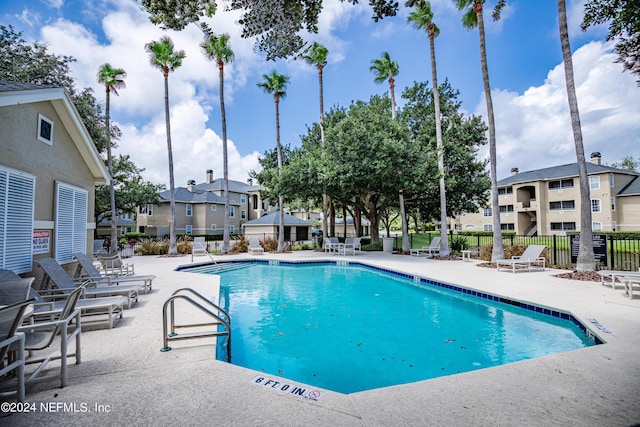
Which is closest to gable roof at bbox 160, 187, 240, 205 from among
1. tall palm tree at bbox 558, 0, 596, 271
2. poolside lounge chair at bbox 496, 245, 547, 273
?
poolside lounge chair at bbox 496, 245, 547, 273

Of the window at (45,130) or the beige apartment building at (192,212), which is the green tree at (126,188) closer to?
the beige apartment building at (192,212)

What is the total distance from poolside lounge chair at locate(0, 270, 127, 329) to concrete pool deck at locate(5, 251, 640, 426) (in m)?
0.63

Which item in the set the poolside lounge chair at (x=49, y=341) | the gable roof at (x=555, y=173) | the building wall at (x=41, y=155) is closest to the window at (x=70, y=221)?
the building wall at (x=41, y=155)

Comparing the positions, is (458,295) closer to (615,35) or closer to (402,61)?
(615,35)

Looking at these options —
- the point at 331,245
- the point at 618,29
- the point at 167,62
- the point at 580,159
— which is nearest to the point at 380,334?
the point at 618,29

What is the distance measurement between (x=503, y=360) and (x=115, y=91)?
25832mm

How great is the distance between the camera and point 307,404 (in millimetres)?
2826

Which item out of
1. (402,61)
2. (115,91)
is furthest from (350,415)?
(115,91)

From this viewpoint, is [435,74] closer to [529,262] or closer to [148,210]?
[529,262]

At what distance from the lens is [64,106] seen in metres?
7.05

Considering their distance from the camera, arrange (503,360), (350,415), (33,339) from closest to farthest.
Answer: (350,415) → (33,339) → (503,360)

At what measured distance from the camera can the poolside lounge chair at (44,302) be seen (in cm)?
389

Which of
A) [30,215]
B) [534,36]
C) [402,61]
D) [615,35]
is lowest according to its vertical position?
[30,215]

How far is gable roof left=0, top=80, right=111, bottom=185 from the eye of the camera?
5.26 metres
